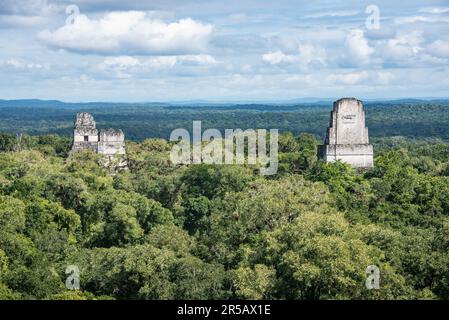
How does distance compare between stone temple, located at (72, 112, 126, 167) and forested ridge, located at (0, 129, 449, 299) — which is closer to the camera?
forested ridge, located at (0, 129, 449, 299)

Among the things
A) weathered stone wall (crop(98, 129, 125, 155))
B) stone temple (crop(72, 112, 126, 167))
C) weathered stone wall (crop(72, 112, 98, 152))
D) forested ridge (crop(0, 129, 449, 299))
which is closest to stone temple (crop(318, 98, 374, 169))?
forested ridge (crop(0, 129, 449, 299))

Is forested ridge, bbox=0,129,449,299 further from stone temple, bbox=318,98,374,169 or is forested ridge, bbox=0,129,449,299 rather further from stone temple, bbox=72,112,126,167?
stone temple, bbox=72,112,126,167

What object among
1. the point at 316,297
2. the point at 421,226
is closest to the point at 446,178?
the point at 421,226

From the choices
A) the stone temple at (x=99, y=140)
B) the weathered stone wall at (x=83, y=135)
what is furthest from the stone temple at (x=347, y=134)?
the weathered stone wall at (x=83, y=135)

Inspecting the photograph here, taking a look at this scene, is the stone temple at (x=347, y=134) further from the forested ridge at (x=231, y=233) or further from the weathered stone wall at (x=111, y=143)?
the weathered stone wall at (x=111, y=143)

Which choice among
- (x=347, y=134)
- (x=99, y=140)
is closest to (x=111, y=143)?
(x=99, y=140)

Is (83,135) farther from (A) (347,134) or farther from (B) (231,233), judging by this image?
(B) (231,233)
